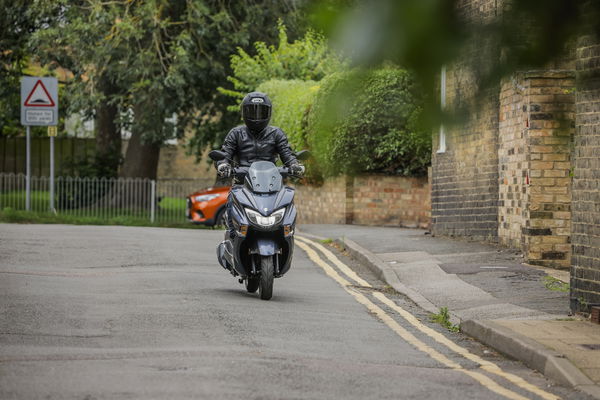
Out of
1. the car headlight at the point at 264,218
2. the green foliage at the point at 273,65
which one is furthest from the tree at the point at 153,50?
the car headlight at the point at 264,218

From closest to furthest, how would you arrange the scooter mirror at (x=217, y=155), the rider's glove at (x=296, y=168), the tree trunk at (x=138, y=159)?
the scooter mirror at (x=217, y=155), the rider's glove at (x=296, y=168), the tree trunk at (x=138, y=159)

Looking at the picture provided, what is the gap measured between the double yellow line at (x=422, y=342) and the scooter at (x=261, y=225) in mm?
1118

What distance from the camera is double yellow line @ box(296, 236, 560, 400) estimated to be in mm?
7547

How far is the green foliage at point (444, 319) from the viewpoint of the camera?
10.7m

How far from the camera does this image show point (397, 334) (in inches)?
394

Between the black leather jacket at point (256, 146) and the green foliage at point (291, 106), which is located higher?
the green foliage at point (291, 106)

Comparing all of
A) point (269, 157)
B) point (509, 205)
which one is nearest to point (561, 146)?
point (269, 157)

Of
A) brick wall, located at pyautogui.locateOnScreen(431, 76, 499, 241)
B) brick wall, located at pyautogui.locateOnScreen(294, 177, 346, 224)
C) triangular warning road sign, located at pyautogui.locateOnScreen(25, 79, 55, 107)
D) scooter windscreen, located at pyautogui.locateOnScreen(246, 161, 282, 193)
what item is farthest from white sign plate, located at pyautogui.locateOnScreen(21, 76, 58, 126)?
scooter windscreen, located at pyautogui.locateOnScreen(246, 161, 282, 193)

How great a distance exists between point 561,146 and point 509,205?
14.0 m

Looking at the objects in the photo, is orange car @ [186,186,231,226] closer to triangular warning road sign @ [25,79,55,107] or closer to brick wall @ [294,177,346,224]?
brick wall @ [294,177,346,224]

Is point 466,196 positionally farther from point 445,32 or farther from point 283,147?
A: point 445,32

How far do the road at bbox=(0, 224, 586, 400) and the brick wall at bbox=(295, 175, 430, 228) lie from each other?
9.36 metres

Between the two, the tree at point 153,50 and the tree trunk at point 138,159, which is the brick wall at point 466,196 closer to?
the tree at point 153,50

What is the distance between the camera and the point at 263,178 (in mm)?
12094
